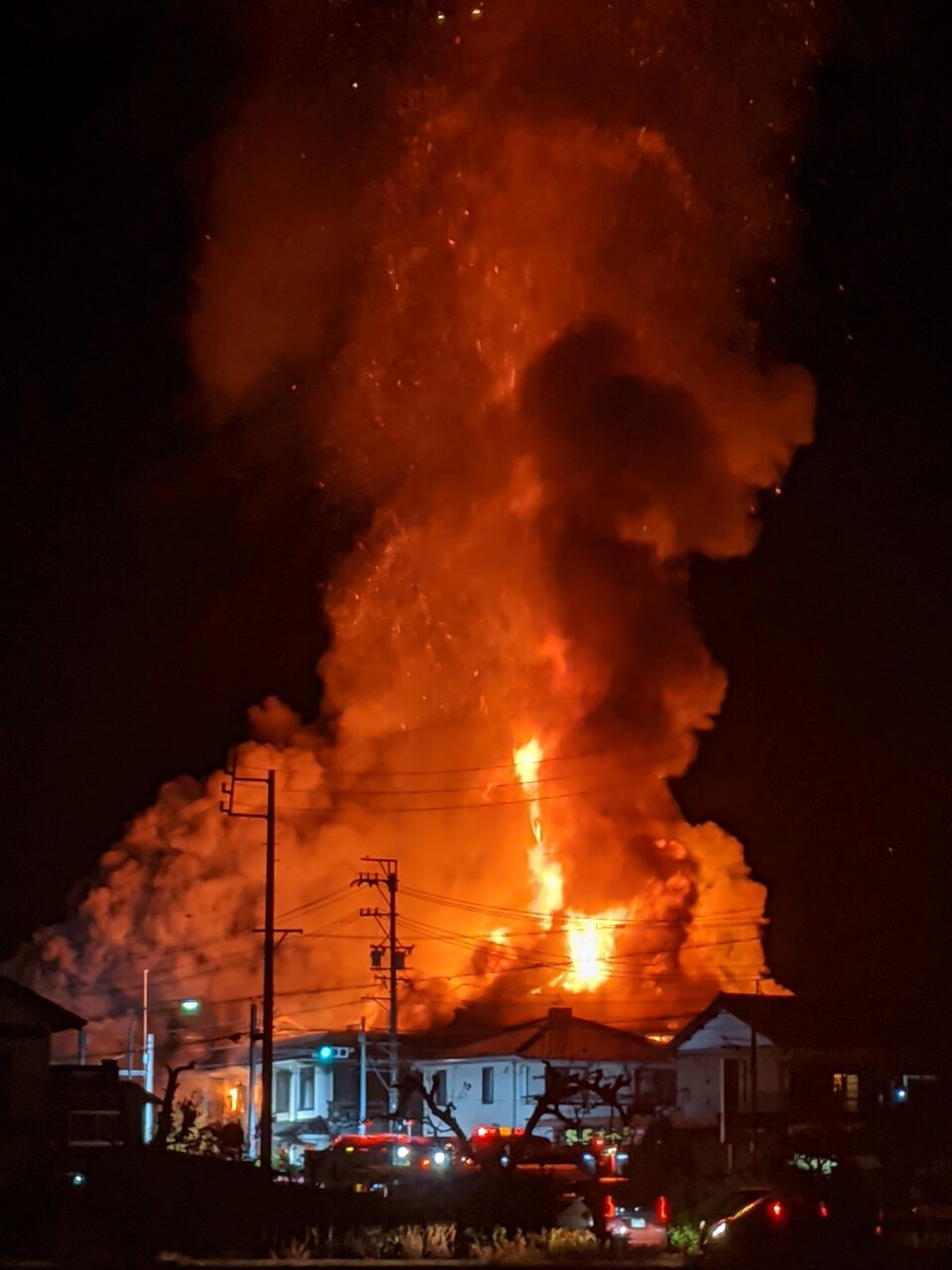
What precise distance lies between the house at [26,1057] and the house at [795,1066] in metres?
23.1

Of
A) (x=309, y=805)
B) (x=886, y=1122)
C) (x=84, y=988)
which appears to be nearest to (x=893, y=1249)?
(x=886, y=1122)

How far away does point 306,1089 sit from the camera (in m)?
71.1

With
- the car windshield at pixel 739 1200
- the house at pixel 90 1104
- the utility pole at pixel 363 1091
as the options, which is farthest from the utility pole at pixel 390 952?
the car windshield at pixel 739 1200

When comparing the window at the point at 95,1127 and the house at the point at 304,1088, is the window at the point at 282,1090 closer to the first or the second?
the house at the point at 304,1088

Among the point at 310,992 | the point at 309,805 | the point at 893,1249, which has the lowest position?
the point at 893,1249

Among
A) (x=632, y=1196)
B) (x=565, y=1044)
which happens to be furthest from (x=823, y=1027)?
(x=632, y=1196)

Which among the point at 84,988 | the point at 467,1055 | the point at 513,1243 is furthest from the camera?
the point at 84,988

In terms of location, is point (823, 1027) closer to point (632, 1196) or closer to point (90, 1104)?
point (90, 1104)

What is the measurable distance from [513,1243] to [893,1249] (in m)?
5.45

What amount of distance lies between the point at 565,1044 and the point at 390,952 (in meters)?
8.70

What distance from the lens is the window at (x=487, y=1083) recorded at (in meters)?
64.3

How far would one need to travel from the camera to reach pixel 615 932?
72062 mm

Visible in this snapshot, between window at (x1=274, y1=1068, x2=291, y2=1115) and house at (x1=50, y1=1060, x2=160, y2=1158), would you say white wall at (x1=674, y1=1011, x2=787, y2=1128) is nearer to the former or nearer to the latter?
window at (x1=274, y1=1068, x2=291, y2=1115)

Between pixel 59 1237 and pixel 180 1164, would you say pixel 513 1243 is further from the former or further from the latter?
pixel 180 1164
